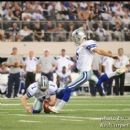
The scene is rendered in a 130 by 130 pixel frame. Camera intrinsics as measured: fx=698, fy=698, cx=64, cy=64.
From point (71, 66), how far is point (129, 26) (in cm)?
541

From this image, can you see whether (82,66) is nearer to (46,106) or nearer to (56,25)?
(46,106)

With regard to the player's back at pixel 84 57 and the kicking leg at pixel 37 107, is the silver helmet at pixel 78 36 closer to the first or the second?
the player's back at pixel 84 57

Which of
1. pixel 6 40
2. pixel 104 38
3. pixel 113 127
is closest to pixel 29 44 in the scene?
pixel 6 40

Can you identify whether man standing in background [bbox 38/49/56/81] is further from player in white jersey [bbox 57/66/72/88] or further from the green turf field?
the green turf field

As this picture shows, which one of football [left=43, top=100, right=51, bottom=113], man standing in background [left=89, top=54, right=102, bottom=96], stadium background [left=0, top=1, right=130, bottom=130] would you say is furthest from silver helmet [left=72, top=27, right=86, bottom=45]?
stadium background [left=0, top=1, right=130, bottom=130]

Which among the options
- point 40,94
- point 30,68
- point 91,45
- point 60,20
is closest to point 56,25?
point 60,20

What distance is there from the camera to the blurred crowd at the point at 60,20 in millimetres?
27094

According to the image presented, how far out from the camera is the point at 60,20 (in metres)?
28.0

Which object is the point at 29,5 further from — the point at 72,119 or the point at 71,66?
the point at 72,119

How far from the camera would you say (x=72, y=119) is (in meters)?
11.8

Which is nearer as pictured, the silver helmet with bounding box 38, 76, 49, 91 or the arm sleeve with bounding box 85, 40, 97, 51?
the silver helmet with bounding box 38, 76, 49, 91

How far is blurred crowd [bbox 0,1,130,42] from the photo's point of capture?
27094 millimetres

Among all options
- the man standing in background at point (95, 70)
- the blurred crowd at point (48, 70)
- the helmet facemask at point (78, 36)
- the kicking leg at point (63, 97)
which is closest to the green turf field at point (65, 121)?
the kicking leg at point (63, 97)

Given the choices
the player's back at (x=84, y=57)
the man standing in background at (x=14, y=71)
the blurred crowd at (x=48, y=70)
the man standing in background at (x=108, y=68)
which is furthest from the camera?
the man standing in background at (x=108, y=68)
